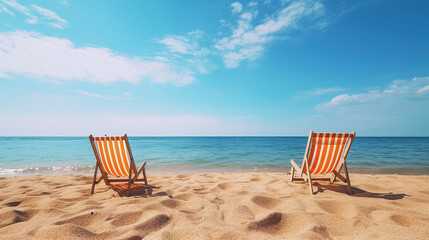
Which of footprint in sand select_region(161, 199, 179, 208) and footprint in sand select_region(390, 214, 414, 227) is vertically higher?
footprint in sand select_region(390, 214, 414, 227)

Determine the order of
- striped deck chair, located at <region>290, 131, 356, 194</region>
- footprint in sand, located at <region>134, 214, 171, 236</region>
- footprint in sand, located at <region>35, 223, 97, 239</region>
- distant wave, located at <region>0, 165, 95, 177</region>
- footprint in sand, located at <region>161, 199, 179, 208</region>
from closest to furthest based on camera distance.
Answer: footprint in sand, located at <region>35, 223, 97, 239</region>, footprint in sand, located at <region>134, 214, 171, 236</region>, footprint in sand, located at <region>161, 199, 179, 208</region>, striped deck chair, located at <region>290, 131, 356, 194</region>, distant wave, located at <region>0, 165, 95, 177</region>

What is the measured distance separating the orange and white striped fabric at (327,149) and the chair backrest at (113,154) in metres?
3.47

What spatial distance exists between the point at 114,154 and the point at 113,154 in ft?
0.07

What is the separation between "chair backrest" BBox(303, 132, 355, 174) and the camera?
11.3 ft

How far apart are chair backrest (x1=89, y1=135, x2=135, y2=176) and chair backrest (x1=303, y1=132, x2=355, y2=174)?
11.4 feet

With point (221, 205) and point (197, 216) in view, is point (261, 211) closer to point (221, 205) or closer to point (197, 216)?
point (221, 205)

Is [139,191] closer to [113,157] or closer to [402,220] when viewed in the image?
[113,157]

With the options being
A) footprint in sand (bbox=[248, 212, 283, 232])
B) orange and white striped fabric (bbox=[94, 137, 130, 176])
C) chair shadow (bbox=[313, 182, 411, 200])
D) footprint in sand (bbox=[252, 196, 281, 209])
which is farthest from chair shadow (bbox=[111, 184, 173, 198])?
chair shadow (bbox=[313, 182, 411, 200])

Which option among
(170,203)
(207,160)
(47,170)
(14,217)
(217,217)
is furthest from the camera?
(207,160)

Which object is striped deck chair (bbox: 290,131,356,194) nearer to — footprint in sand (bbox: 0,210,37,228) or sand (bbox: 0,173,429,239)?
sand (bbox: 0,173,429,239)

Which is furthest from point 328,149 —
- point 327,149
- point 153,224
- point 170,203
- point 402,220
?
point 153,224

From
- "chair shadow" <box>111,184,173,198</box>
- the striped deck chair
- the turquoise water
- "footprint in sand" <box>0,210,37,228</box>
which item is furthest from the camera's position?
the turquoise water

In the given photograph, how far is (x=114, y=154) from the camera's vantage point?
3.60m

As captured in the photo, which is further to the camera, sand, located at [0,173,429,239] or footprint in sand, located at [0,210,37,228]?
footprint in sand, located at [0,210,37,228]
